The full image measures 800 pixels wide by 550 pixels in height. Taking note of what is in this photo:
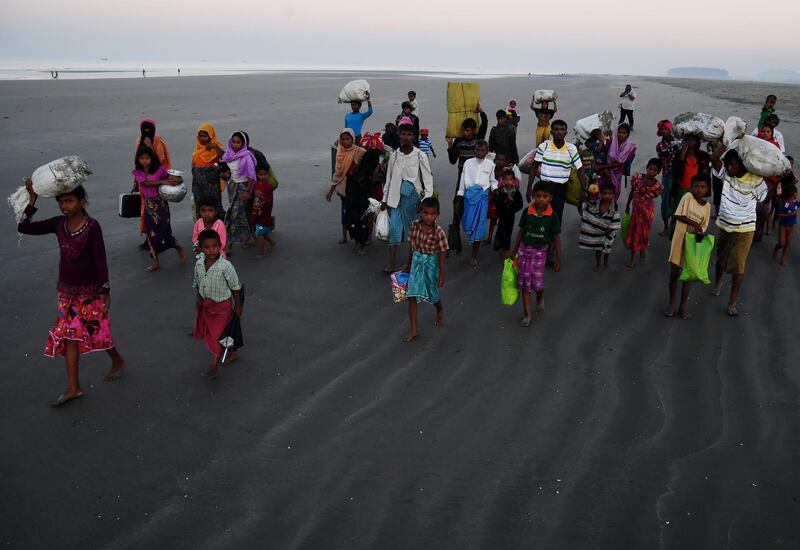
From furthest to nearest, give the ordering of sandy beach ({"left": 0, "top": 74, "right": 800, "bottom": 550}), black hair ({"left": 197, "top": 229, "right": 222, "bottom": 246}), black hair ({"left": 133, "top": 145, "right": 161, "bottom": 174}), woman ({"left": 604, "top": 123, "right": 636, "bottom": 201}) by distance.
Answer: woman ({"left": 604, "top": 123, "right": 636, "bottom": 201}) < black hair ({"left": 133, "top": 145, "right": 161, "bottom": 174}) < black hair ({"left": 197, "top": 229, "right": 222, "bottom": 246}) < sandy beach ({"left": 0, "top": 74, "right": 800, "bottom": 550})

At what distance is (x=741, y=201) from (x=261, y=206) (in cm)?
542

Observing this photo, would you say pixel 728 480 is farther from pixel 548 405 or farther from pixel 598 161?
pixel 598 161

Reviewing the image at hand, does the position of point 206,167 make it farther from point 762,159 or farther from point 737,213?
point 762,159

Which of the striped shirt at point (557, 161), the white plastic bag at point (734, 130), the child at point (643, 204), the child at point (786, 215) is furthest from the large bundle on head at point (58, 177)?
the child at point (786, 215)

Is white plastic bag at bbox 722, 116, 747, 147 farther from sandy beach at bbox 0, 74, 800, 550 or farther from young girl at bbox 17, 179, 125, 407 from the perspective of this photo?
young girl at bbox 17, 179, 125, 407

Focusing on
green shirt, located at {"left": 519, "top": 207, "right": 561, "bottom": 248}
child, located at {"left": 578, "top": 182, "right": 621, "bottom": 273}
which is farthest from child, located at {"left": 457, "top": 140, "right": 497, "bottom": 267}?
green shirt, located at {"left": 519, "top": 207, "right": 561, "bottom": 248}

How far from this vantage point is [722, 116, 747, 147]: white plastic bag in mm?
6688

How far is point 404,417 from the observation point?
459cm

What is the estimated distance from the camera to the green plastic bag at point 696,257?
6.07m

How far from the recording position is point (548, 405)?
187 inches

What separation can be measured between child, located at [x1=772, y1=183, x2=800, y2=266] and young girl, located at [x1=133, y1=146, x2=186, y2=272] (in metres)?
7.41

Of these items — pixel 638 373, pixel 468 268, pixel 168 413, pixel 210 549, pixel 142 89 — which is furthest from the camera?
pixel 142 89

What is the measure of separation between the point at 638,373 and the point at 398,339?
83.8 inches

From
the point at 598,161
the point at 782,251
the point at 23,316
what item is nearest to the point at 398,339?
the point at 23,316
